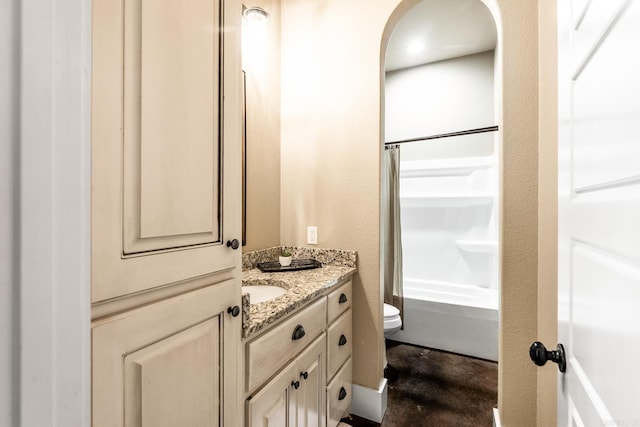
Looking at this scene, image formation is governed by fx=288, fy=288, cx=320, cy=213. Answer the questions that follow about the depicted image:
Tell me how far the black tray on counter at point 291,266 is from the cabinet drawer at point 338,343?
1.09ft

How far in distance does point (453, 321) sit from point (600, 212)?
2.28m

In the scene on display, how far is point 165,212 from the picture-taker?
2.11 ft

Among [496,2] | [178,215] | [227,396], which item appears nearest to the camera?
[178,215]

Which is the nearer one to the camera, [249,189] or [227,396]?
[227,396]

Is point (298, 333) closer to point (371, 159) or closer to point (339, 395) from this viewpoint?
point (339, 395)

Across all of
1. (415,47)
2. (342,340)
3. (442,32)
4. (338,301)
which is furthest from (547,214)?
(415,47)

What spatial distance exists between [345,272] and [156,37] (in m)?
1.32

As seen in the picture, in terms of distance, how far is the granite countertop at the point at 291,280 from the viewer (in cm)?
95

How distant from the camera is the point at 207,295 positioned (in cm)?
75

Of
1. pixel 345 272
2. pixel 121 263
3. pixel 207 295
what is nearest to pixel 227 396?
pixel 207 295

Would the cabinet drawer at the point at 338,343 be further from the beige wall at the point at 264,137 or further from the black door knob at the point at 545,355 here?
the black door knob at the point at 545,355

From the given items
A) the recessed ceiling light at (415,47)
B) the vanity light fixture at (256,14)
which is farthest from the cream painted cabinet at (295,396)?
the recessed ceiling light at (415,47)

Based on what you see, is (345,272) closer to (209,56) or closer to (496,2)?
(209,56)

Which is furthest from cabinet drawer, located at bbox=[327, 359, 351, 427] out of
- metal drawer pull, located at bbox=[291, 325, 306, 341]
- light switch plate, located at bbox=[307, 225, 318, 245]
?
light switch plate, located at bbox=[307, 225, 318, 245]
